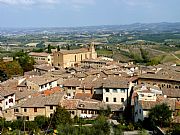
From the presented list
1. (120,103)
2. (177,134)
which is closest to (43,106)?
(120,103)

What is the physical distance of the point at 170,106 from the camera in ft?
93.9

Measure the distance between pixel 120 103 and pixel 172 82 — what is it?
932 centimetres

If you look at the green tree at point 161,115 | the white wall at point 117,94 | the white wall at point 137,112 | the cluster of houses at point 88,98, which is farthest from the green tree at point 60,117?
the green tree at point 161,115

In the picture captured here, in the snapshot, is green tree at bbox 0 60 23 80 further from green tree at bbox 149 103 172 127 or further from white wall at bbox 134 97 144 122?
green tree at bbox 149 103 172 127

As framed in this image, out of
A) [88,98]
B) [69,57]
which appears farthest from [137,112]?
[69,57]

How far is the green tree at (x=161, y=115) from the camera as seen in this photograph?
2691 cm

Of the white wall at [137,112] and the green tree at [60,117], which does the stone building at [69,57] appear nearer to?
the white wall at [137,112]

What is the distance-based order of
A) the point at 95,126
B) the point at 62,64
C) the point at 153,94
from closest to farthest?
the point at 95,126 < the point at 153,94 < the point at 62,64

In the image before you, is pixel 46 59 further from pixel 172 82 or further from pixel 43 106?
pixel 43 106

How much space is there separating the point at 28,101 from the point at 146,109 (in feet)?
34.0

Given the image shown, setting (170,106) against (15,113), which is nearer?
(170,106)

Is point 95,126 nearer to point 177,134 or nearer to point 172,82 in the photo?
point 177,134

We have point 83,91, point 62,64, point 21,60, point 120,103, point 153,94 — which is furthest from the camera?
point 62,64

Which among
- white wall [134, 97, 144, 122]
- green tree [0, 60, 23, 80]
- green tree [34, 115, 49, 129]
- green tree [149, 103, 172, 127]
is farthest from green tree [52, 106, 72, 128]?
green tree [0, 60, 23, 80]
